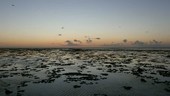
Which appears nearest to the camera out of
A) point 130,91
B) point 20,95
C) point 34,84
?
point 20,95

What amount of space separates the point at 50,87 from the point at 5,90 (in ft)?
12.2

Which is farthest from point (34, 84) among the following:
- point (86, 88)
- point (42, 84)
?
point (86, 88)

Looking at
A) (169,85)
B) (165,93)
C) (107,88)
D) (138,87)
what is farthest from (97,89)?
(169,85)

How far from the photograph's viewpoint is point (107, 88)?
16.6 m

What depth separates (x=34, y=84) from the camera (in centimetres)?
1805

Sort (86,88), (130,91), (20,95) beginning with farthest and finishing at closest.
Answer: (86,88)
(130,91)
(20,95)

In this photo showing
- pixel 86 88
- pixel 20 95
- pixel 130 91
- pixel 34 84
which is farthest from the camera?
pixel 34 84

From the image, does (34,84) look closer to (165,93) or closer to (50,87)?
(50,87)

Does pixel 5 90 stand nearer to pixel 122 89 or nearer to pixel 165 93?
pixel 122 89

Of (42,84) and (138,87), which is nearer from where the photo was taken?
(138,87)

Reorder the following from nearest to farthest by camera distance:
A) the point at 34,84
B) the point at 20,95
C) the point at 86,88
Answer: the point at 20,95 < the point at 86,88 < the point at 34,84

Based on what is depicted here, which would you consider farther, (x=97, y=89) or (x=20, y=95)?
(x=97, y=89)

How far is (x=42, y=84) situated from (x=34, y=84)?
2.49 feet

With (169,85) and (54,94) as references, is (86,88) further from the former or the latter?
(169,85)
